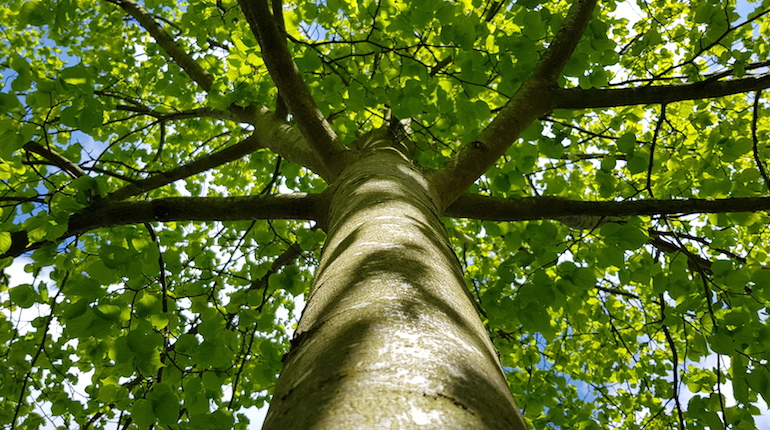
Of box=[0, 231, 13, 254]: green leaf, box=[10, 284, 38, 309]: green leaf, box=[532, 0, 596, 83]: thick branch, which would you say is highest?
box=[532, 0, 596, 83]: thick branch

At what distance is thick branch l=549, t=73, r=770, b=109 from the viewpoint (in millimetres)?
2256

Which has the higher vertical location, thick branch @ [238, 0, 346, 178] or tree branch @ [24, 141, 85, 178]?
thick branch @ [238, 0, 346, 178]

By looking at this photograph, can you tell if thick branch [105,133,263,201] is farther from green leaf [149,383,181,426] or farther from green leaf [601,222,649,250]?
green leaf [601,222,649,250]

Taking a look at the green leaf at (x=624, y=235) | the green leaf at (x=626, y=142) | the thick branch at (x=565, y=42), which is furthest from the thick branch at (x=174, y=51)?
the green leaf at (x=624, y=235)

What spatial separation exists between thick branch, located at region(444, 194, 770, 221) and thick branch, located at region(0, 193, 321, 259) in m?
0.87

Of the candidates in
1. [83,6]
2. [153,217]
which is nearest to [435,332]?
[153,217]

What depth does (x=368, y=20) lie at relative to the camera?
12.0ft

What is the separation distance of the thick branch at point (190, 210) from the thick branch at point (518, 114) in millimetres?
704

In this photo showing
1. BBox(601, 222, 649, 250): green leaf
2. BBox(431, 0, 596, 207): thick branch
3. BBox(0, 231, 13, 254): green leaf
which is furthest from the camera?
BBox(431, 0, 596, 207): thick branch

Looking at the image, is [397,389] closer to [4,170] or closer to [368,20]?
[4,170]

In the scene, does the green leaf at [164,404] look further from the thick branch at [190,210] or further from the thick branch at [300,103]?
the thick branch at [300,103]

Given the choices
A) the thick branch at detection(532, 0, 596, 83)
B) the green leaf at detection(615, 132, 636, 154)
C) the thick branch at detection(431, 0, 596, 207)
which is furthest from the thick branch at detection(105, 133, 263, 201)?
the green leaf at detection(615, 132, 636, 154)

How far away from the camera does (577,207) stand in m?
2.21

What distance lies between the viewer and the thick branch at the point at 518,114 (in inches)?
88.6
